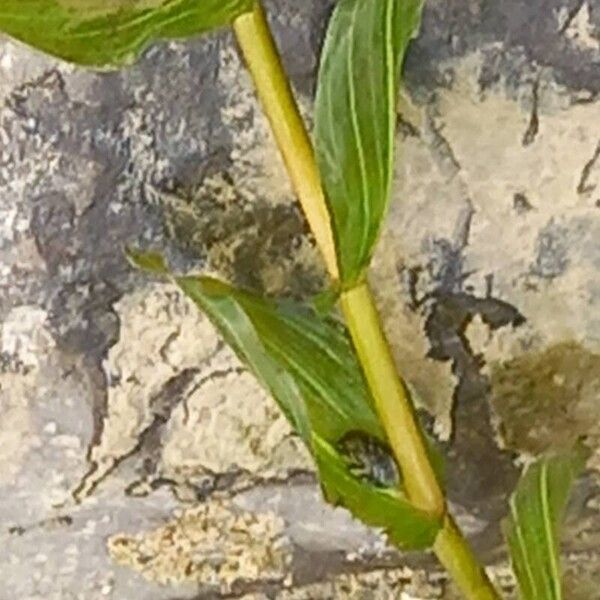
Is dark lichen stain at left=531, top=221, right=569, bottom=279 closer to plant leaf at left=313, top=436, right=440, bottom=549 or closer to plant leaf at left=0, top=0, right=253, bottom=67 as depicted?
plant leaf at left=313, top=436, right=440, bottom=549

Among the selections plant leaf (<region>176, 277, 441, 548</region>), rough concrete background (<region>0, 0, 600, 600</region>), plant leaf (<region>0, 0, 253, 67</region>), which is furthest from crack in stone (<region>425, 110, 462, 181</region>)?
plant leaf (<region>0, 0, 253, 67</region>)

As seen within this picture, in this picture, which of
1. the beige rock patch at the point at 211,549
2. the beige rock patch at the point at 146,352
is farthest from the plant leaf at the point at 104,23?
the beige rock patch at the point at 211,549

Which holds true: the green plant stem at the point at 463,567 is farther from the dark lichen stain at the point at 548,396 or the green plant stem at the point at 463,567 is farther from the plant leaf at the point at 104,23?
the plant leaf at the point at 104,23

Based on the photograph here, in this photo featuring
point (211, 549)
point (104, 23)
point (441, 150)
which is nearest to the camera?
point (104, 23)

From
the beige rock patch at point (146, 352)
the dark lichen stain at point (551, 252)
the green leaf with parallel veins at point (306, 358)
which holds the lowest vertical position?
the green leaf with parallel veins at point (306, 358)

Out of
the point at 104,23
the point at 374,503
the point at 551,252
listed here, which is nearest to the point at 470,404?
the point at 551,252

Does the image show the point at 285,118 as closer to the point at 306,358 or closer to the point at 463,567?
the point at 306,358
